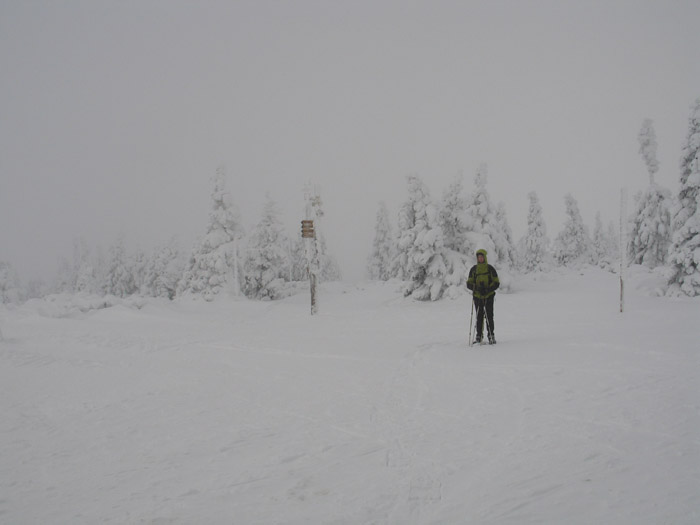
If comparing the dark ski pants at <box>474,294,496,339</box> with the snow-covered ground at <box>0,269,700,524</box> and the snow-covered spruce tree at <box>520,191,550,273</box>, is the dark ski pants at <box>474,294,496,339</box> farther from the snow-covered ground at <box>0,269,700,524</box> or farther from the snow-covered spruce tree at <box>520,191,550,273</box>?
the snow-covered spruce tree at <box>520,191,550,273</box>

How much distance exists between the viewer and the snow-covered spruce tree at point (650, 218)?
30.1 m

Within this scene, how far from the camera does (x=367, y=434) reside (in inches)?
167

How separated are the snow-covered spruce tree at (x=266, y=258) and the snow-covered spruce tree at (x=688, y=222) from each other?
2891 cm

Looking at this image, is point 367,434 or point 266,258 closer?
point 367,434

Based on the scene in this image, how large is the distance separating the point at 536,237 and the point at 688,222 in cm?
3287

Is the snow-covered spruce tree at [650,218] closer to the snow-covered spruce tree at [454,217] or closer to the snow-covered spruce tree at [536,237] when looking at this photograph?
the snow-covered spruce tree at [454,217]

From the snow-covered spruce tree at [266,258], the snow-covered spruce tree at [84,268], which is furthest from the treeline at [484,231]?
the snow-covered spruce tree at [84,268]

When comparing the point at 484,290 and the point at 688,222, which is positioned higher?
the point at 688,222

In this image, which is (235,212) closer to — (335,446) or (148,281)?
(148,281)

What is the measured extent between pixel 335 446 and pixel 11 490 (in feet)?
9.01

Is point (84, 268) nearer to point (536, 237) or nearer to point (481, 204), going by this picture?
point (481, 204)

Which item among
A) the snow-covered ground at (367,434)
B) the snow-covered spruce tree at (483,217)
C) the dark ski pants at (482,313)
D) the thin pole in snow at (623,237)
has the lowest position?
the snow-covered ground at (367,434)

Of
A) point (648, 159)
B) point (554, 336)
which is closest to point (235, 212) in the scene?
point (554, 336)

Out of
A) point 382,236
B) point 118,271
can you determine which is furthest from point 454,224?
point 118,271
